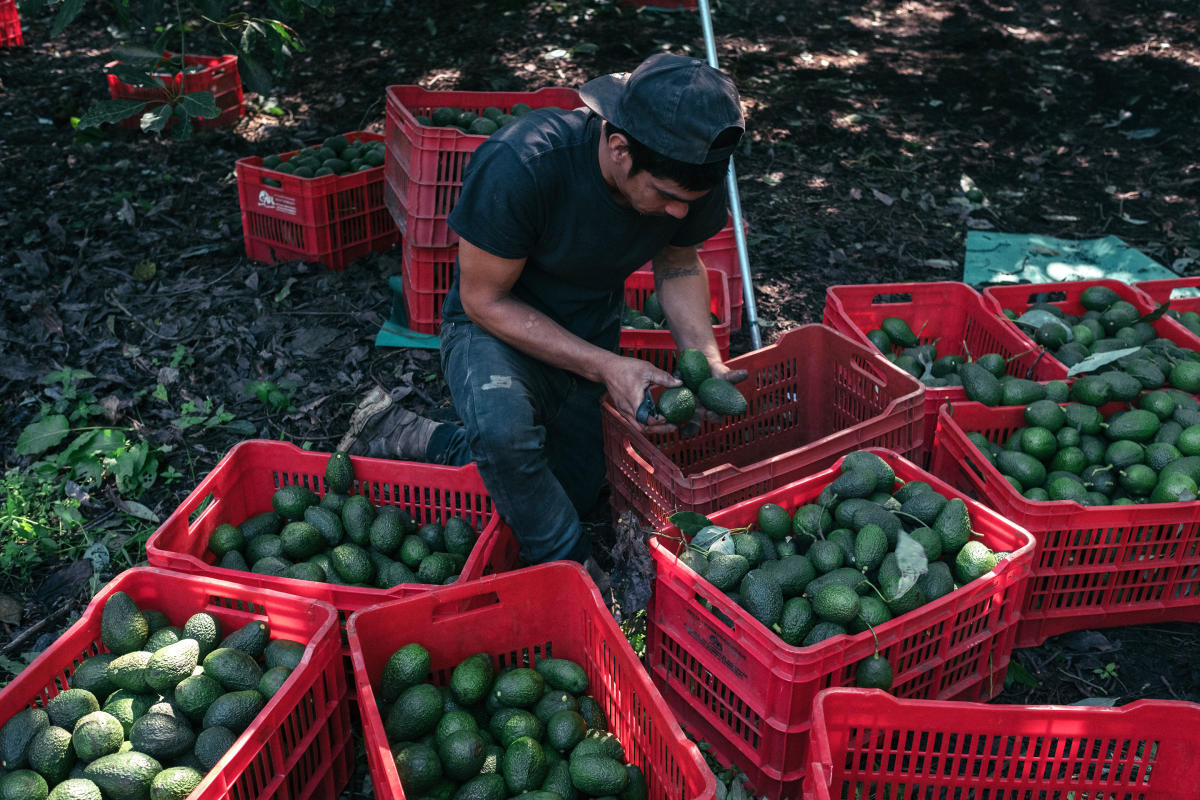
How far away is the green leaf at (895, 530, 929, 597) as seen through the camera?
3062 mm

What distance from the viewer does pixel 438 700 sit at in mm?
2932

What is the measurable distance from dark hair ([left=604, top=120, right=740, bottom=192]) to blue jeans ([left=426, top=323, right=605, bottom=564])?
1.02m

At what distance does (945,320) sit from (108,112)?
4.43 metres

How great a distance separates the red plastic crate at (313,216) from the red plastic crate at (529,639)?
350cm

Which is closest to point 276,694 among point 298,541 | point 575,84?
point 298,541

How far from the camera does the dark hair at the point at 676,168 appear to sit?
3141mm

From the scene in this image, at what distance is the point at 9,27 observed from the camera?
9711mm

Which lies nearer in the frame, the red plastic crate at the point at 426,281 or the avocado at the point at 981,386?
the avocado at the point at 981,386

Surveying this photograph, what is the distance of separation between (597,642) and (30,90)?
866 cm

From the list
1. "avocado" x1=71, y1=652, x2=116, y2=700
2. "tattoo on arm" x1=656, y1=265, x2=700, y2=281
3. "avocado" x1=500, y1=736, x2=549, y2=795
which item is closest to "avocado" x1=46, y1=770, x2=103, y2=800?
"avocado" x1=71, y1=652, x2=116, y2=700

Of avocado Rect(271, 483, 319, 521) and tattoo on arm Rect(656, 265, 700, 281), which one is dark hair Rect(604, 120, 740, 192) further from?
avocado Rect(271, 483, 319, 521)

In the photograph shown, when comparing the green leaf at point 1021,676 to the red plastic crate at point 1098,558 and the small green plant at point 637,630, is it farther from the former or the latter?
the small green plant at point 637,630

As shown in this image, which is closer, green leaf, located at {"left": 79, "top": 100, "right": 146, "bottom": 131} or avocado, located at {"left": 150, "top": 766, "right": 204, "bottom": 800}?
avocado, located at {"left": 150, "top": 766, "right": 204, "bottom": 800}

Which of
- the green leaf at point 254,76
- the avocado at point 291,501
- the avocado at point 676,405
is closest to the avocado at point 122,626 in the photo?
the avocado at point 291,501
